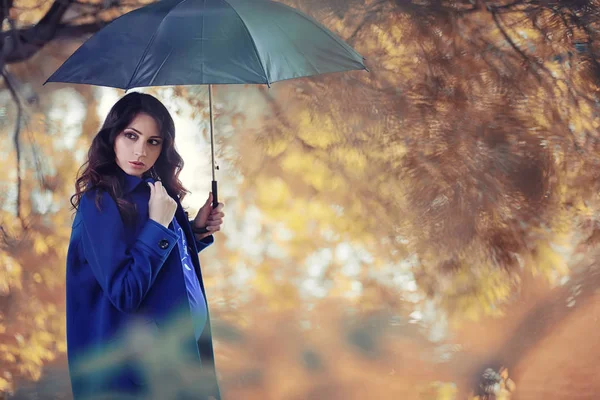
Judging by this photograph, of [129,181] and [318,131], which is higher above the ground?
[318,131]

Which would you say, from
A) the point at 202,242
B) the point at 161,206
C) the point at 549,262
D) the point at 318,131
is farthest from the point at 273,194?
the point at 161,206

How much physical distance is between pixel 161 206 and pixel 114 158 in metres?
0.26

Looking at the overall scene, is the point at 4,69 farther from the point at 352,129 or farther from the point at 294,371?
the point at 294,371

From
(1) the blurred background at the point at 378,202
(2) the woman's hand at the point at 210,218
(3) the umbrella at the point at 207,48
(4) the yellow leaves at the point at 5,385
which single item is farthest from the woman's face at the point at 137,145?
(4) the yellow leaves at the point at 5,385

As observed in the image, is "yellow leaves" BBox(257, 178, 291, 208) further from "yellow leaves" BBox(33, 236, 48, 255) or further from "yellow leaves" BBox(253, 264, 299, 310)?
"yellow leaves" BBox(33, 236, 48, 255)

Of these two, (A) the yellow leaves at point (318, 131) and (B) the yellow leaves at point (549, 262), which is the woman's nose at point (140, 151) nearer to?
(A) the yellow leaves at point (318, 131)

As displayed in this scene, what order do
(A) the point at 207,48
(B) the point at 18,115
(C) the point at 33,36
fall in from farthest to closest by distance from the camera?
(B) the point at 18,115 < (C) the point at 33,36 < (A) the point at 207,48

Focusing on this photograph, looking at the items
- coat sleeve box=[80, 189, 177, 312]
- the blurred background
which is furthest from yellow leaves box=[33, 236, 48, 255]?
coat sleeve box=[80, 189, 177, 312]

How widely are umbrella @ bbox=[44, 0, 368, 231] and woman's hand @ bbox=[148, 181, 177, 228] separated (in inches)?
11.9

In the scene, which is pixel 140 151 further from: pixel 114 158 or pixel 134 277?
pixel 134 277

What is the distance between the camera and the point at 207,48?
2.36 meters

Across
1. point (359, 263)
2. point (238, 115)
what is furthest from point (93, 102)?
point (359, 263)

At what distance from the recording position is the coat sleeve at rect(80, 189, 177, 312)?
221cm

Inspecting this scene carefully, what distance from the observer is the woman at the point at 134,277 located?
7.32 feet
